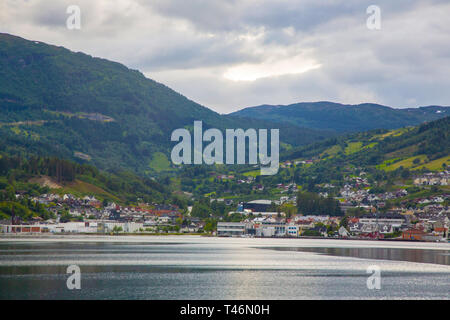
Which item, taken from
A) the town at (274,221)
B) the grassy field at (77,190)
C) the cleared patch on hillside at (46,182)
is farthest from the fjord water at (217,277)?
the cleared patch on hillside at (46,182)

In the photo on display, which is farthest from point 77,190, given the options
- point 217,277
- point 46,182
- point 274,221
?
point 217,277

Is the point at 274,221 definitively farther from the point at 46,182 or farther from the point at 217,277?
the point at 217,277

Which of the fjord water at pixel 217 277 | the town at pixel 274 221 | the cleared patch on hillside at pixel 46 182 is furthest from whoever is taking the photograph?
the cleared patch on hillside at pixel 46 182

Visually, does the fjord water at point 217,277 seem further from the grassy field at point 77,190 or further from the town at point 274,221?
the grassy field at point 77,190

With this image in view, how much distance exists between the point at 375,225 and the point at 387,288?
113m

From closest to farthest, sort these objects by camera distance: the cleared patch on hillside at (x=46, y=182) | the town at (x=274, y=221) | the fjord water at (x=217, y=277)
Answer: the fjord water at (x=217, y=277) → the town at (x=274, y=221) → the cleared patch on hillside at (x=46, y=182)

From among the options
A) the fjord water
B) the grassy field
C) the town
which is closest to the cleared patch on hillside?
the grassy field

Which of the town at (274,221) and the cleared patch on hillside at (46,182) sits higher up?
the cleared patch on hillside at (46,182)

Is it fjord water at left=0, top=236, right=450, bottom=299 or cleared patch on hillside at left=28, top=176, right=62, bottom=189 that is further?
cleared patch on hillside at left=28, top=176, right=62, bottom=189

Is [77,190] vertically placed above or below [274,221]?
above

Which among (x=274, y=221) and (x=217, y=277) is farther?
(x=274, y=221)

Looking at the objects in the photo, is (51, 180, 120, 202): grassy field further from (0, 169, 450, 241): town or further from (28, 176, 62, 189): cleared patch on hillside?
(0, 169, 450, 241): town
